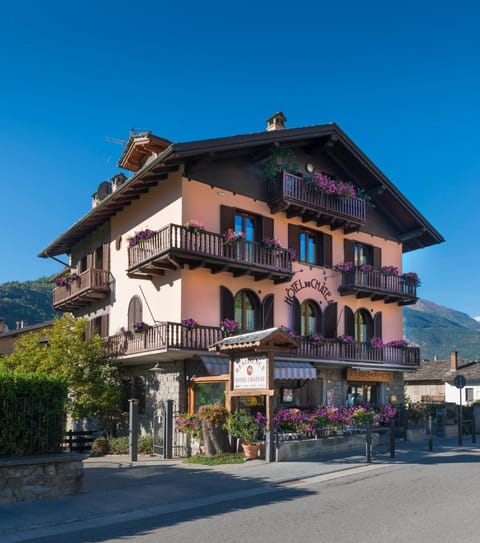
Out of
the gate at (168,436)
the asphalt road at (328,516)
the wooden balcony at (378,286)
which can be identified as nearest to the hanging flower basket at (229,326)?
the gate at (168,436)

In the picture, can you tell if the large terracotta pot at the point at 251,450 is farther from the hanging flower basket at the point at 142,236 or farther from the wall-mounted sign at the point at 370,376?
the wall-mounted sign at the point at 370,376

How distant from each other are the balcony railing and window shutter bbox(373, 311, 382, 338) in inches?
32.5

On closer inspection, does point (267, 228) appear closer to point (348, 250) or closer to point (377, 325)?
point (348, 250)

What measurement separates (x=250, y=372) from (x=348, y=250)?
11.6 metres

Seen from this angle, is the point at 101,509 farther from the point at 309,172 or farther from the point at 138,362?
the point at 309,172

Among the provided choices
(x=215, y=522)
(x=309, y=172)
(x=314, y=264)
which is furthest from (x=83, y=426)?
(x=215, y=522)

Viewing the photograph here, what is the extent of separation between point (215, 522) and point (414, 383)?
1761 inches

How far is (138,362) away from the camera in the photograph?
23297 millimetres

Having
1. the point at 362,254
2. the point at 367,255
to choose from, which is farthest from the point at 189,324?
the point at 367,255

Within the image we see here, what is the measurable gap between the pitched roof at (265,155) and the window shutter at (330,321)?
20.2ft

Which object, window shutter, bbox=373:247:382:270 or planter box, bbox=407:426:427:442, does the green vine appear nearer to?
window shutter, bbox=373:247:382:270

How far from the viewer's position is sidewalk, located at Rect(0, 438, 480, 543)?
9688 millimetres

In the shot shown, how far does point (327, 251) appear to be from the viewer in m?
25.8

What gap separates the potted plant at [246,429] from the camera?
53.1 ft
